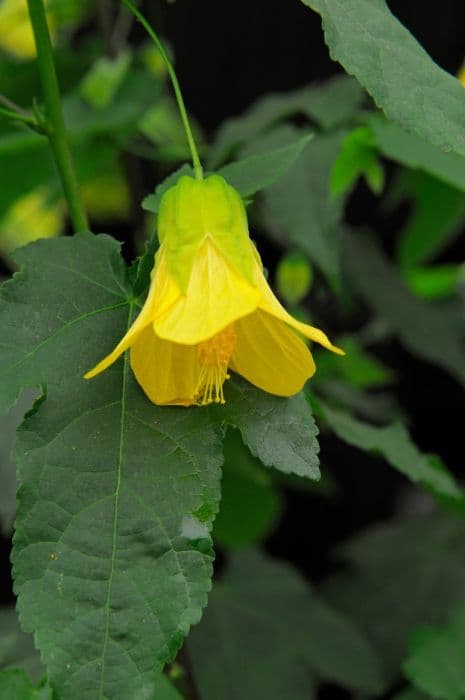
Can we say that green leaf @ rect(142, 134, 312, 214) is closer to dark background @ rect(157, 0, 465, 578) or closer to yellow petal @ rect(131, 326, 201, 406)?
yellow petal @ rect(131, 326, 201, 406)

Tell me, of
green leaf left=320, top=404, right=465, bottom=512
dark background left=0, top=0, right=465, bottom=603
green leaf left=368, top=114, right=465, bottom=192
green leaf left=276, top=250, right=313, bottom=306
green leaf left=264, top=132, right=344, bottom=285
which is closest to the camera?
green leaf left=320, top=404, right=465, bottom=512

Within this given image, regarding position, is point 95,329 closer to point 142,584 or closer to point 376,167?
point 142,584

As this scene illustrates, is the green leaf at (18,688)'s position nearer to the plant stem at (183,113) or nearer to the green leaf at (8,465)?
the green leaf at (8,465)

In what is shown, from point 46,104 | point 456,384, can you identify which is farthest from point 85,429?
point 456,384

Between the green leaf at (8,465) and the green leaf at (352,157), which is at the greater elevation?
the green leaf at (352,157)

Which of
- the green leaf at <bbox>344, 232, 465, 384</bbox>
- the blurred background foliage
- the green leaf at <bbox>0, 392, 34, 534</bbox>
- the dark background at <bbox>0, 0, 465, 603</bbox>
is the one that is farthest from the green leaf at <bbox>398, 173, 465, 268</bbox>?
the green leaf at <bbox>0, 392, 34, 534</bbox>

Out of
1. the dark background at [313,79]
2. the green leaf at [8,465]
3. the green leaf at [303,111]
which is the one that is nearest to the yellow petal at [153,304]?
the green leaf at [8,465]
